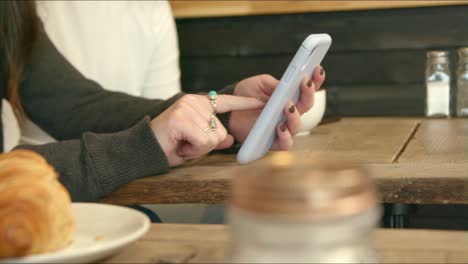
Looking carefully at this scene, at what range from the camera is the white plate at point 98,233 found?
61 cm

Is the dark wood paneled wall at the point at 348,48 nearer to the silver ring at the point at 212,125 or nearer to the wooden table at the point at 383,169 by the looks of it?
the wooden table at the point at 383,169

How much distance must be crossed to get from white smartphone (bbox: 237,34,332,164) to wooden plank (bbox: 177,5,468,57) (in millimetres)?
1231

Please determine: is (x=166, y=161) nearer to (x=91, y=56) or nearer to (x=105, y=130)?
(x=105, y=130)

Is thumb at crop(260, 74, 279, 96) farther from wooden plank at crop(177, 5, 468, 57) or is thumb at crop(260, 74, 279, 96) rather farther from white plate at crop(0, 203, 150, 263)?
wooden plank at crop(177, 5, 468, 57)

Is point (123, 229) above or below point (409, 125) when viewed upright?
above

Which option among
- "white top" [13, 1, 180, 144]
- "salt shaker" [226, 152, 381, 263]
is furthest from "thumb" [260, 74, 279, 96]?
"salt shaker" [226, 152, 381, 263]

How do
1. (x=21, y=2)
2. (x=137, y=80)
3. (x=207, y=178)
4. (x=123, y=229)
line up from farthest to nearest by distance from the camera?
(x=137, y=80) → (x=21, y=2) → (x=207, y=178) → (x=123, y=229)

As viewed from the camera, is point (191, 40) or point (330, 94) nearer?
point (330, 94)

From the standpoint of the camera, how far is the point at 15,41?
5.61 feet

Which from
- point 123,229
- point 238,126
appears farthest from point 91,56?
point 123,229

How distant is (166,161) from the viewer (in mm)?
1210

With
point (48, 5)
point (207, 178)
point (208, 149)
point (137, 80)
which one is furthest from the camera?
point (137, 80)

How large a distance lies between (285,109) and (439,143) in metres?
0.36

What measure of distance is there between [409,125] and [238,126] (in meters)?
0.52
